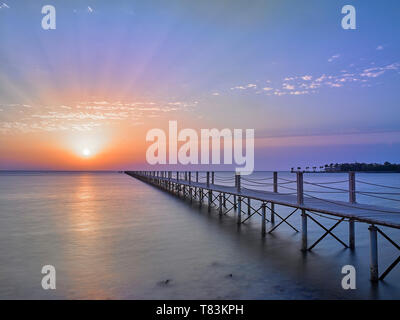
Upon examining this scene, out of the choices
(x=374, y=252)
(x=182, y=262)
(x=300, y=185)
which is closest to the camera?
(x=374, y=252)

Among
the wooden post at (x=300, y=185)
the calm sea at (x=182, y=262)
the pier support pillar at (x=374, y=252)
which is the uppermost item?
the wooden post at (x=300, y=185)

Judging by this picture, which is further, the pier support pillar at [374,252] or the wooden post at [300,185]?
the wooden post at [300,185]

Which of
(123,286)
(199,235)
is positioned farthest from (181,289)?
(199,235)

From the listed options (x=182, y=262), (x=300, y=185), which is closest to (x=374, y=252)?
(x=300, y=185)

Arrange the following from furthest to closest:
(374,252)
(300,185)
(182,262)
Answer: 1. (300,185)
2. (182,262)
3. (374,252)

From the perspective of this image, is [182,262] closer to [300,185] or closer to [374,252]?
[300,185]

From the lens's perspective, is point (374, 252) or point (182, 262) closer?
point (374, 252)

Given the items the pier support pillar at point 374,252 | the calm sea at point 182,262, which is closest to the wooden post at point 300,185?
the calm sea at point 182,262

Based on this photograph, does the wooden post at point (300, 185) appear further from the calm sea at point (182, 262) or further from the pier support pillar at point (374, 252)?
the pier support pillar at point (374, 252)

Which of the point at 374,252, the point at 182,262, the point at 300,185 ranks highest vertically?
the point at 300,185

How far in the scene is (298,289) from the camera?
685 cm

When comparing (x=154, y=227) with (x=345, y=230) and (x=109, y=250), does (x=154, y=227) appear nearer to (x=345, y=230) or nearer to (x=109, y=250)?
(x=109, y=250)
